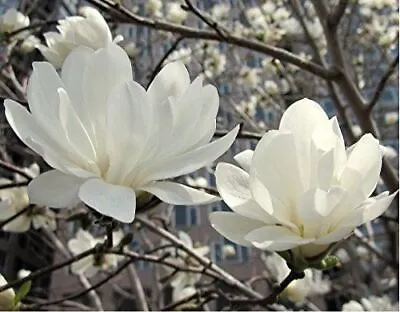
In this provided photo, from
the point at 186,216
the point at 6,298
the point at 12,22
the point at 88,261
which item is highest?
the point at 12,22

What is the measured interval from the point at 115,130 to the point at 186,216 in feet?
23.8

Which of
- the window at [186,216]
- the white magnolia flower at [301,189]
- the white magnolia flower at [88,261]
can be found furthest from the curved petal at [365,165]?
the window at [186,216]

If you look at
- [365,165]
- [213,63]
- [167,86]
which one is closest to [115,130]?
[167,86]

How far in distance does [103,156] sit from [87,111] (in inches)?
1.4

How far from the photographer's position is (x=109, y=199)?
35 centimetres

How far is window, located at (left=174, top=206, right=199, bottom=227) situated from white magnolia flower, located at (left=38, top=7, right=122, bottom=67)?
22.2 feet

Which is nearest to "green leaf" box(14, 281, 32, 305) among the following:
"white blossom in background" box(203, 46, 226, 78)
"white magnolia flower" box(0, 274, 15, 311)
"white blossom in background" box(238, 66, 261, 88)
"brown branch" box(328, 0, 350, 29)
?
"white magnolia flower" box(0, 274, 15, 311)

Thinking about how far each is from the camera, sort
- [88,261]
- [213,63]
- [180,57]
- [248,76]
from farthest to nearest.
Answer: [248,76] → [213,63] → [180,57] → [88,261]

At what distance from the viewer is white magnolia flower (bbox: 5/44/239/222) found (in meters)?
0.37

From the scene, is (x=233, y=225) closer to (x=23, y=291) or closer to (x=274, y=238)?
(x=274, y=238)

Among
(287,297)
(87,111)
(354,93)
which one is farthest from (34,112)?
(354,93)

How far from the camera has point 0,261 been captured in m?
8.11

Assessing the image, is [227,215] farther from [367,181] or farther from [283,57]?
[283,57]


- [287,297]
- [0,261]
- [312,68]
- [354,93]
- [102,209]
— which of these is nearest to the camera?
[102,209]
